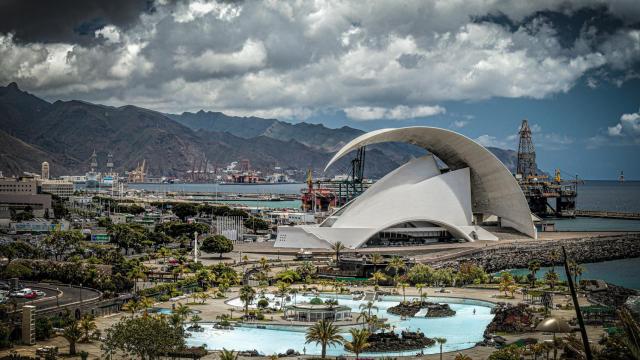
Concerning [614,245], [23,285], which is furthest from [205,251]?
[614,245]

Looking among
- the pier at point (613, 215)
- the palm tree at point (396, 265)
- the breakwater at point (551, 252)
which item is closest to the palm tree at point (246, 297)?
the palm tree at point (396, 265)

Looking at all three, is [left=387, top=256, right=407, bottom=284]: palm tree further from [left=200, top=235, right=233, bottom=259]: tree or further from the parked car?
the parked car

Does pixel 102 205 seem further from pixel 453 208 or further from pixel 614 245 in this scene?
pixel 614 245

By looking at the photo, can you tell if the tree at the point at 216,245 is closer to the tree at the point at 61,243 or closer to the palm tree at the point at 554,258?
the tree at the point at 61,243

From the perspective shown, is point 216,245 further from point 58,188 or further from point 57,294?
point 58,188

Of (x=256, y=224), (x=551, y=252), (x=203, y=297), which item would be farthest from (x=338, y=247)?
(x=256, y=224)

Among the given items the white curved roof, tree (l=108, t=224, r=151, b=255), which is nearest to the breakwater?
the white curved roof
